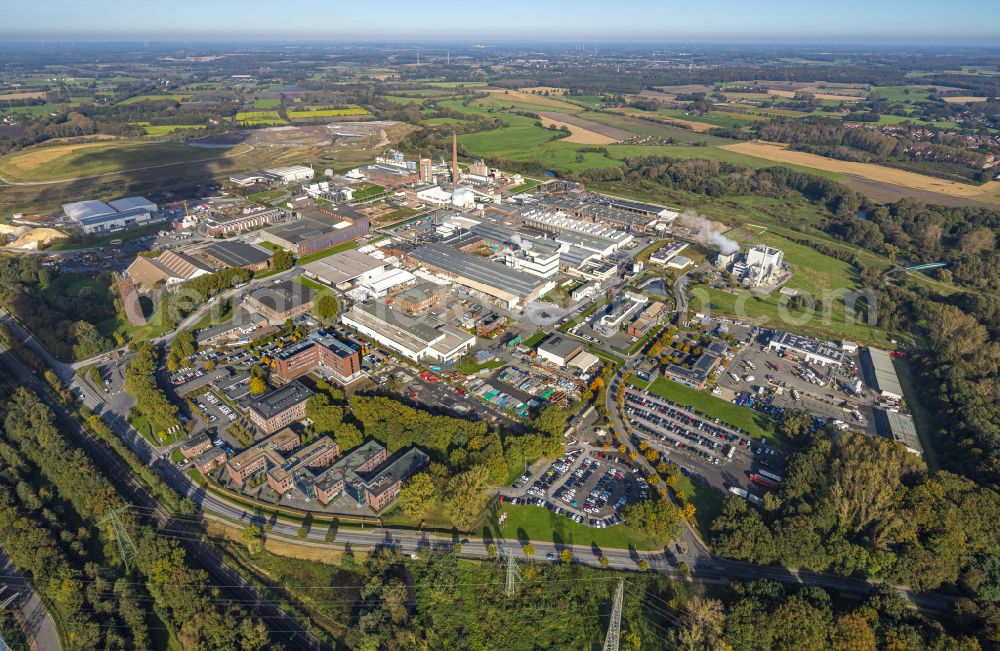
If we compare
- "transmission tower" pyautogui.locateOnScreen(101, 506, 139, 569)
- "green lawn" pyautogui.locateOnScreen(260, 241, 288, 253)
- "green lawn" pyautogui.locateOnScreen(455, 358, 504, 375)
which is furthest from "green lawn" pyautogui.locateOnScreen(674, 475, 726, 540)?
"green lawn" pyautogui.locateOnScreen(260, 241, 288, 253)

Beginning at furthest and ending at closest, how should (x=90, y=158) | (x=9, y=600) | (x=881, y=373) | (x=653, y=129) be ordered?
(x=653, y=129)
(x=90, y=158)
(x=881, y=373)
(x=9, y=600)

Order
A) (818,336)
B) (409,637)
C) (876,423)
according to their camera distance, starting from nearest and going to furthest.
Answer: (409,637)
(876,423)
(818,336)

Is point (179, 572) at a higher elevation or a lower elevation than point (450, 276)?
lower

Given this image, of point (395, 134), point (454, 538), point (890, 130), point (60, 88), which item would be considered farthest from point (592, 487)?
point (60, 88)

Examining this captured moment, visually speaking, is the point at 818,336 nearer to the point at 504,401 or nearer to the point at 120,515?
the point at 504,401

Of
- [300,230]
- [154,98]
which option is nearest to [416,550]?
[300,230]

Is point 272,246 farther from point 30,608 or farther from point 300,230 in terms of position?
point 30,608
